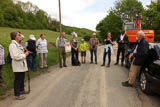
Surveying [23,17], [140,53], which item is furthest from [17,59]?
[23,17]

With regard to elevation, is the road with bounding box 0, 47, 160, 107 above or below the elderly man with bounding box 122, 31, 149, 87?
below

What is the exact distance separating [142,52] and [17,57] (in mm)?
3594

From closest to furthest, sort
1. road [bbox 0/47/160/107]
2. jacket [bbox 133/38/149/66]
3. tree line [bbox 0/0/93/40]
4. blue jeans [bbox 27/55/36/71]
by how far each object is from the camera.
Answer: road [bbox 0/47/160/107], jacket [bbox 133/38/149/66], blue jeans [bbox 27/55/36/71], tree line [bbox 0/0/93/40]

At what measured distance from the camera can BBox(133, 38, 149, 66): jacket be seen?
4.24 m

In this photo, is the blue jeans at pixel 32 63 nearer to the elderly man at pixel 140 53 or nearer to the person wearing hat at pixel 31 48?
the person wearing hat at pixel 31 48

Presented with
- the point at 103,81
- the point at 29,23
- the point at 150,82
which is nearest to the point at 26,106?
the point at 103,81

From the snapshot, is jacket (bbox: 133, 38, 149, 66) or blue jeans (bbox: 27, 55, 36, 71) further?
blue jeans (bbox: 27, 55, 36, 71)

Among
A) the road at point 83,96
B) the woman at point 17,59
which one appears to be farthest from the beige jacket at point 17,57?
the road at point 83,96

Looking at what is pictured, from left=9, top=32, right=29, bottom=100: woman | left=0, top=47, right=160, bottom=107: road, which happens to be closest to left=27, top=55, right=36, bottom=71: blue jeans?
left=0, top=47, right=160, bottom=107: road

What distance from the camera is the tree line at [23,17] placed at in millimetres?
55312

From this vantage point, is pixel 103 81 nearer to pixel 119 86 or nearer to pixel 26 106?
pixel 119 86

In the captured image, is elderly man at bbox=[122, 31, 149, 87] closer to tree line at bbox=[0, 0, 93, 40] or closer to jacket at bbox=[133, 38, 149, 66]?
jacket at bbox=[133, 38, 149, 66]

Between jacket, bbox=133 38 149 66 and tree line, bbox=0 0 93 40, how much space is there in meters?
43.7

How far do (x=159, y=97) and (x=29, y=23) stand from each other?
7184cm
